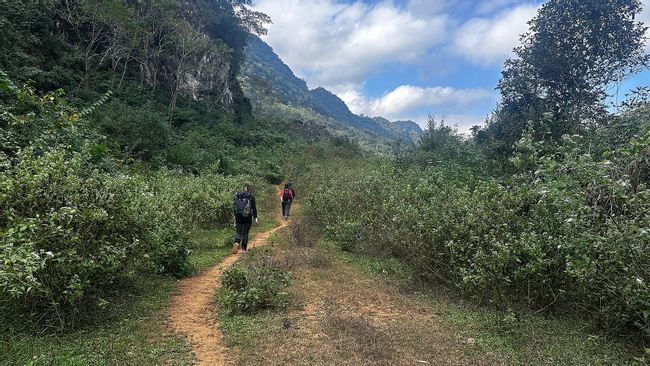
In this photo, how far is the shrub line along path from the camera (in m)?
3.73

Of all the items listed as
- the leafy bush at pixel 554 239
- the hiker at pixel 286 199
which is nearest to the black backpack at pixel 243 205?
the leafy bush at pixel 554 239

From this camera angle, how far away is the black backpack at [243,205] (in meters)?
8.16

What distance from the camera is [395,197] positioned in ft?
28.3

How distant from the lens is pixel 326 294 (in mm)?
5734

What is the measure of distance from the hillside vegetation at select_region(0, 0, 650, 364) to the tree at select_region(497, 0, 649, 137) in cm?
7

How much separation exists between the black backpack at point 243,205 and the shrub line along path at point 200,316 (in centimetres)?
154

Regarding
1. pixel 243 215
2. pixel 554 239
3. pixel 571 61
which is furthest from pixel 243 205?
pixel 571 61

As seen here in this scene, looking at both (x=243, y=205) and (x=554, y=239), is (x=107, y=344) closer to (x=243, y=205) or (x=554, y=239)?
(x=243, y=205)

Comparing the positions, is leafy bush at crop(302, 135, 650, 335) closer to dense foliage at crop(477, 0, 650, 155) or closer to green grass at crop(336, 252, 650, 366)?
green grass at crop(336, 252, 650, 366)

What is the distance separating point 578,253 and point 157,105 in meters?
29.6

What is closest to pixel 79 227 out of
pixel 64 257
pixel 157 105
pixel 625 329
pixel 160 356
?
pixel 64 257

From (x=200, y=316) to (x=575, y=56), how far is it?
863 inches

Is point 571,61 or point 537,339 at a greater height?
point 571,61

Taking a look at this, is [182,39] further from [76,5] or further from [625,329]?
[625,329]
